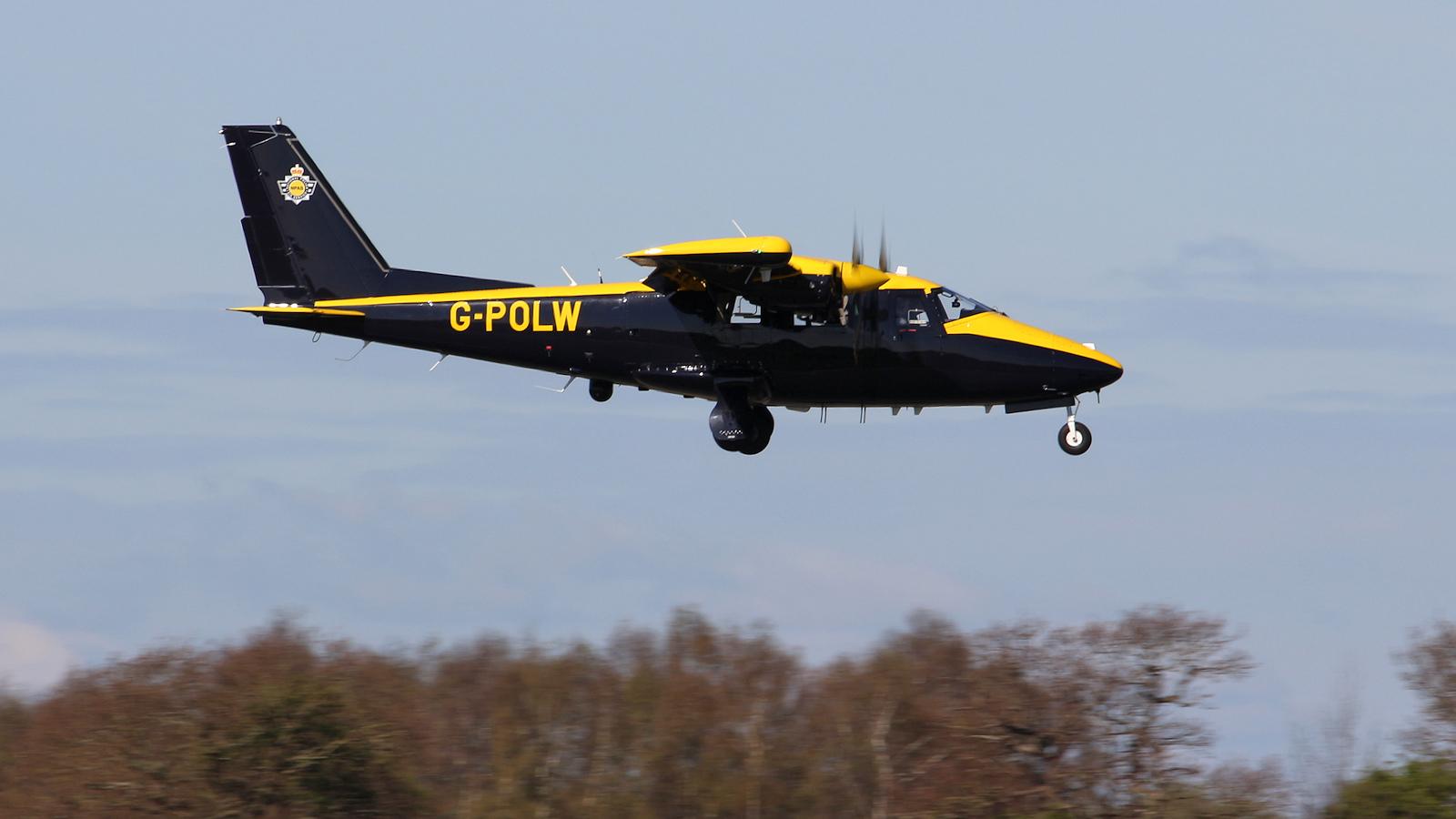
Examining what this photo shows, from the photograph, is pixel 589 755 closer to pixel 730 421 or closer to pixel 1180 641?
pixel 1180 641

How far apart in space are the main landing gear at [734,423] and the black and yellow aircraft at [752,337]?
0.8 inches

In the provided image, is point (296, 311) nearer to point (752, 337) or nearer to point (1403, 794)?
point (752, 337)

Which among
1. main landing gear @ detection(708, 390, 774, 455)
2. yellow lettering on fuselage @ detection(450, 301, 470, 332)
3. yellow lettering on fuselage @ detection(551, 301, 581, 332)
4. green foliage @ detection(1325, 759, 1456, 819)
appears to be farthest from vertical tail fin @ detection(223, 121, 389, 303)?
green foliage @ detection(1325, 759, 1456, 819)

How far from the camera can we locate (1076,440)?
99.1 feet

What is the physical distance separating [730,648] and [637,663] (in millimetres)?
2632

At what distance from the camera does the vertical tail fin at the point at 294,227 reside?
105 feet

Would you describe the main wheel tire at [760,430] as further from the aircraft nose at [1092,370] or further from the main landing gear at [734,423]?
the aircraft nose at [1092,370]

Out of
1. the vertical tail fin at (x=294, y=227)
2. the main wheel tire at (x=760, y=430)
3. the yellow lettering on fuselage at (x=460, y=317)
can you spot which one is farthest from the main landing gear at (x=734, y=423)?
the vertical tail fin at (x=294, y=227)

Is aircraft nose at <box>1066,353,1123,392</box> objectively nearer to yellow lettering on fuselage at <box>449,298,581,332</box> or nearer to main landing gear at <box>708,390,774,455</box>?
main landing gear at <box>708,390,774,455</box>

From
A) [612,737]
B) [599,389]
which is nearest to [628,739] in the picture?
[612,737]

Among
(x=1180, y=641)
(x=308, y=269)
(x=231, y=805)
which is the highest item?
(x=308, y=269)

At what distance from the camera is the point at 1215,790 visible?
137ft

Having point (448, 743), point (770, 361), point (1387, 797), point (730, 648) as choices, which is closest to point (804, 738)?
point (730, 648)

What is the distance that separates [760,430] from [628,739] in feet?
60.3
